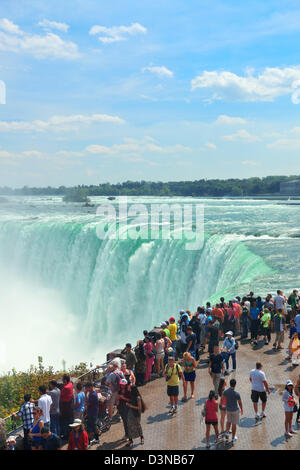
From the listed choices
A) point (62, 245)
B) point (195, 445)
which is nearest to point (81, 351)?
point (62, 245)

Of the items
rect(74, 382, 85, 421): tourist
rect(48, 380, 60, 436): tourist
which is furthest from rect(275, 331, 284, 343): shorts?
rect(48, 380, 60, 436): tourist

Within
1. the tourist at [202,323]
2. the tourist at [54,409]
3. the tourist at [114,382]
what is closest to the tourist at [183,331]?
the tourist at [202,323]

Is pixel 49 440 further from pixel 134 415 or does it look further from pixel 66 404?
pixel 134 415

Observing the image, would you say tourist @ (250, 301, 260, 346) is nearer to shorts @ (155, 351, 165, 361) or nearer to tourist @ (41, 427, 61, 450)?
shorts @ (155, 351, 165, 361)

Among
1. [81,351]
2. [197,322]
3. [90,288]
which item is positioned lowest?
[81,351]

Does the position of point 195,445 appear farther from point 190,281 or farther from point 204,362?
point 190,281

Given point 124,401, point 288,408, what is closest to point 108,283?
point 124,401
